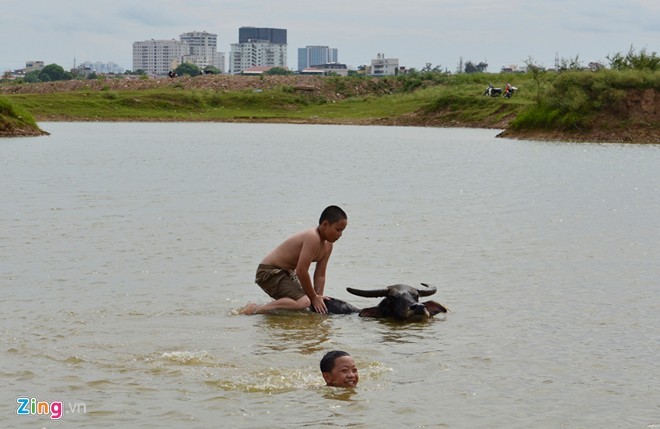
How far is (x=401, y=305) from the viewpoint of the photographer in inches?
509

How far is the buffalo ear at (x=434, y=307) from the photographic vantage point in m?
13.2

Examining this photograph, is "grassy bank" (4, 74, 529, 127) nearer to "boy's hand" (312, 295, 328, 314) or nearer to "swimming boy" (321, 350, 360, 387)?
"boy's hand" (312, 295, 328, 314)

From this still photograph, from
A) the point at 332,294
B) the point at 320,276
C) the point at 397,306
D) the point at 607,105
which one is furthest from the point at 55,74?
the point at 397,306

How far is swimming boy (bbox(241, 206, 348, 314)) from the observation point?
509 inches

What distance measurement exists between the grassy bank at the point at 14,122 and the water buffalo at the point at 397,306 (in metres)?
39.6

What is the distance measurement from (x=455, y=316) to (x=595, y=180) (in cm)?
2103

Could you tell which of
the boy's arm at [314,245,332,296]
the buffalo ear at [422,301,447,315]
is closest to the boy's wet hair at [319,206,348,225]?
the boy's arm at [314,245,332,296]

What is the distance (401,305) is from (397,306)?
5cm

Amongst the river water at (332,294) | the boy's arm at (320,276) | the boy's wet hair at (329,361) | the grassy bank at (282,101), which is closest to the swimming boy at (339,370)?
the boy's wet hair at (329,361)

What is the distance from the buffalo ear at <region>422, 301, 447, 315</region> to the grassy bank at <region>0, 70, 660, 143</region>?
40.6 m

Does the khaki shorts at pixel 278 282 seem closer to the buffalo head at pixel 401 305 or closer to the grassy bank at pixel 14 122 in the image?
the buffalo head at pixel 401 305

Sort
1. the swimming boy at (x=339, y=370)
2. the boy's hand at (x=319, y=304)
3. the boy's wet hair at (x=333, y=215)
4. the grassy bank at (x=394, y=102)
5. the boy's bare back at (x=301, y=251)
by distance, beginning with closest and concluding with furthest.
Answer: the swimming boy at (x=339, y=370) → the boy's wet hair at (x=333, y=215) → the boy's bare back at (x=301, y=251) → the boy's hand at (x=319, y=304) → the grassy bank at (x=394, y=102)

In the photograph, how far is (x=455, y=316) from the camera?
13.4m

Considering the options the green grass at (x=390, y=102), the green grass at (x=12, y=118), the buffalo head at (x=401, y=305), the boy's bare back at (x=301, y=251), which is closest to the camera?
the buffalo head at (x=401, y=305)
